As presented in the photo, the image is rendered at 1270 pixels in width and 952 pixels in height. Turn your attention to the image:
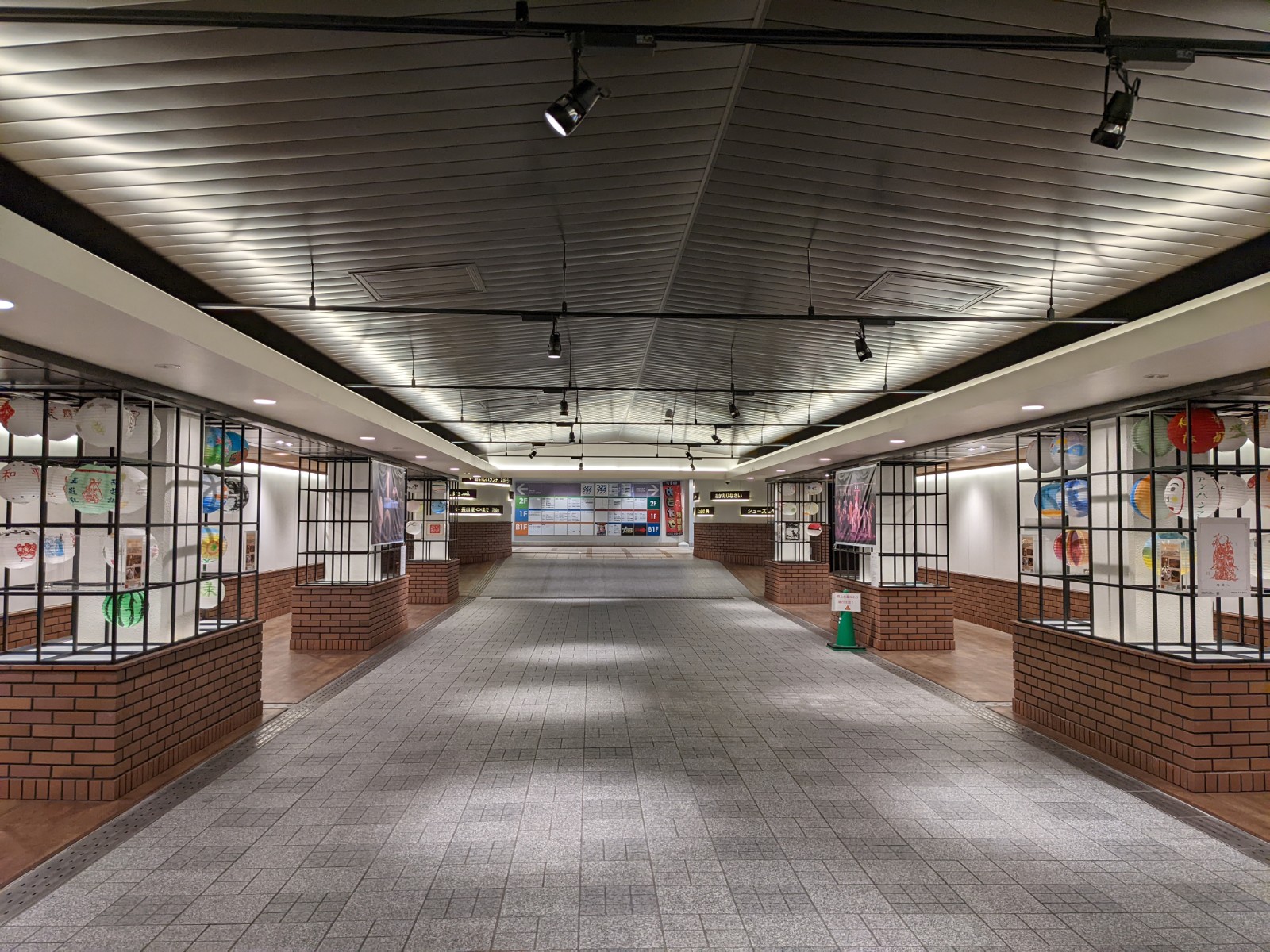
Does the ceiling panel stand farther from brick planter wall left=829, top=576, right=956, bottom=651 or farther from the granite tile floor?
brick planter wall left=829, top=576, right=956, bottom=651

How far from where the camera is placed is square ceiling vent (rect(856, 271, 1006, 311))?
18.6 feet

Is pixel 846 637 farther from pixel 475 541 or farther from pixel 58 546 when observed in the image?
pixel 475 541

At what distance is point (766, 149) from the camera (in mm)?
3908

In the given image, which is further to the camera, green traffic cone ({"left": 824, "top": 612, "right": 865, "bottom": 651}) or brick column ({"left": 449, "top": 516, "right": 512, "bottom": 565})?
brick column ({"left": 449, "top": 516, "right": 512, "bottom": 565})

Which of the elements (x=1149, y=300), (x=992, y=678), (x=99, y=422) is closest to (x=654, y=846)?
(x=99, y=422)

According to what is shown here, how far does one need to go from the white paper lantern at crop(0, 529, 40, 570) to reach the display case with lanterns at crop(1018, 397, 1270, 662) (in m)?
8.12

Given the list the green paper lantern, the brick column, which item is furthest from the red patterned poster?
the green paper lantern

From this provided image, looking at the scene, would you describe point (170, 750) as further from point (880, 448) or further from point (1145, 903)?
point (880, 448)

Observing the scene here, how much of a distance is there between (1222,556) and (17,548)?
8443 millimetres

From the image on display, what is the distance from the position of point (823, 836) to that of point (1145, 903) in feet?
5.15

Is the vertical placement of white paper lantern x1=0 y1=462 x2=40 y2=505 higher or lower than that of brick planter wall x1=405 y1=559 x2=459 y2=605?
higher

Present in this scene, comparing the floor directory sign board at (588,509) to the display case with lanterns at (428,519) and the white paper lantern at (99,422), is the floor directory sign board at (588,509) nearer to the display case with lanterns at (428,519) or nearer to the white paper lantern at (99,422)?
the display case with lanterns at (428,519)

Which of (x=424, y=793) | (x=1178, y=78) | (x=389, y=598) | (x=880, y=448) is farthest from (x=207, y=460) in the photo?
(x=880, y=448)

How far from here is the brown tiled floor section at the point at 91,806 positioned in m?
4.20
